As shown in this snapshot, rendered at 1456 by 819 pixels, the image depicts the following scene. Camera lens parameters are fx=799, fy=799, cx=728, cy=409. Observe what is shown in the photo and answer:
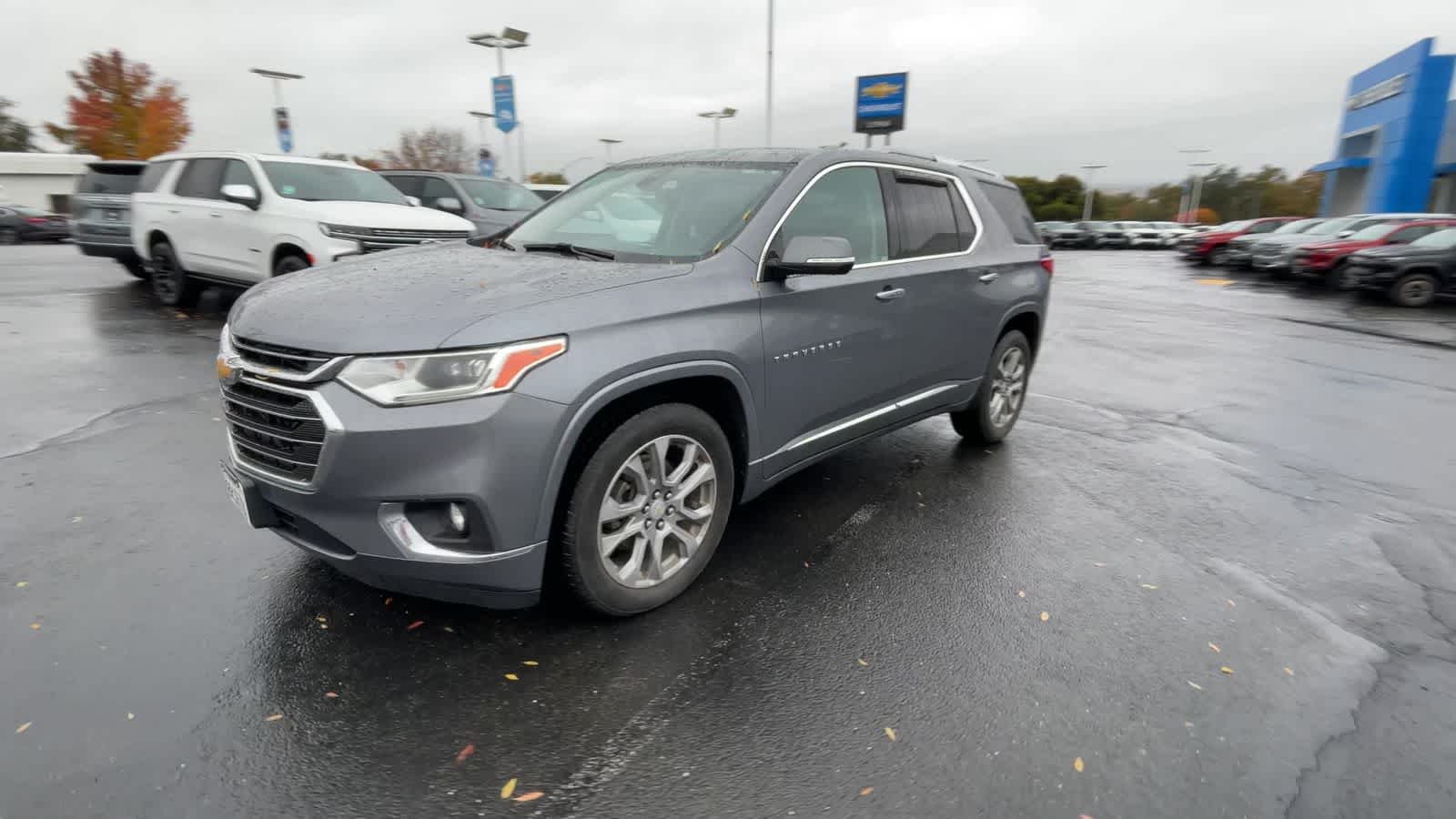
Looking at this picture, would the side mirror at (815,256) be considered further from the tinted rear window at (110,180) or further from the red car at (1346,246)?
the red car at (1346,246)

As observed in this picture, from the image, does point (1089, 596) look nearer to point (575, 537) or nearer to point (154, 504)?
point (575, 537)

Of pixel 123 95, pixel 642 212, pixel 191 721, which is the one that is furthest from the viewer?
pixel 123 95

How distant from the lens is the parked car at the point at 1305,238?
61.0 feet

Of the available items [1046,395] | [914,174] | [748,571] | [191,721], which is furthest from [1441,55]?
[191,721]

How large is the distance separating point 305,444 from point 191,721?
909 mm

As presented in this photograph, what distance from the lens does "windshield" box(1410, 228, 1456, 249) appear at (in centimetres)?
1527

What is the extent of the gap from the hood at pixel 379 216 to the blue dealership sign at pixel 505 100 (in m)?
16.2

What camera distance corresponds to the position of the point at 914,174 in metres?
4.57

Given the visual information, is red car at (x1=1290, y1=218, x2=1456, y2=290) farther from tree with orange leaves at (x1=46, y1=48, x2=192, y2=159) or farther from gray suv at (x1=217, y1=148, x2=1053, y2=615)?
tree with orange leaves at (x1=46, y1=48, x2=192, y2=159)

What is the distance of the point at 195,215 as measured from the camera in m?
9.06

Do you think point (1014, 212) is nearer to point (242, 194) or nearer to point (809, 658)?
point (809, 658)

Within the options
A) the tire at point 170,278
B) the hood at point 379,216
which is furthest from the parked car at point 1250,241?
the tire at point 170,278

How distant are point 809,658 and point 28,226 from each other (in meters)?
33.8

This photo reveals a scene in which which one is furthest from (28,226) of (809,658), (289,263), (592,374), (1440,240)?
(1440,240)
